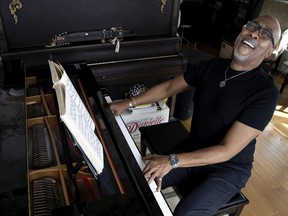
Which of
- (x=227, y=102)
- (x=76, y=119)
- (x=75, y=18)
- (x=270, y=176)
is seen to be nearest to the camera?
(x=76, y=119)

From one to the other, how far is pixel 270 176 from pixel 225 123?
130 centimetres

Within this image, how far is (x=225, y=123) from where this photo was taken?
5.17 feet

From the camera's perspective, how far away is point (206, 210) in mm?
1469

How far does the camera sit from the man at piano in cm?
144

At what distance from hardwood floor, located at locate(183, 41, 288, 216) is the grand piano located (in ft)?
3.76

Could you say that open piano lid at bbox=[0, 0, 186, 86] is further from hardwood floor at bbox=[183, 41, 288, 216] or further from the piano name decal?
hardwood floor at bbox=[183, 41, 288, 216]

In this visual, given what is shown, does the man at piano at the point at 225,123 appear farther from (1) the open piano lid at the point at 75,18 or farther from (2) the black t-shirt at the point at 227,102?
(1) the open piano lid at the point at 75,18

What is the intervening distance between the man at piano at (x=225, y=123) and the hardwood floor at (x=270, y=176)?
2.61 feet

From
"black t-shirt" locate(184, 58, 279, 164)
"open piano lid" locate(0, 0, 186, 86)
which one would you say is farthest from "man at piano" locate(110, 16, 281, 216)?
"open piano lid" locate(0, 0, 186, 86)

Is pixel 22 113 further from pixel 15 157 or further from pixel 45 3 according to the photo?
pixel 45 3

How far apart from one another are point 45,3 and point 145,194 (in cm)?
165

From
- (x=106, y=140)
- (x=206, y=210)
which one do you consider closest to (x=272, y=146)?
(x=206, y=210)

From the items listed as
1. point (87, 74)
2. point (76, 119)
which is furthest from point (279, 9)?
point (76, 119)

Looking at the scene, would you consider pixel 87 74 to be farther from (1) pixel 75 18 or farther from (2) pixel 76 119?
(2) pixel 76 119
